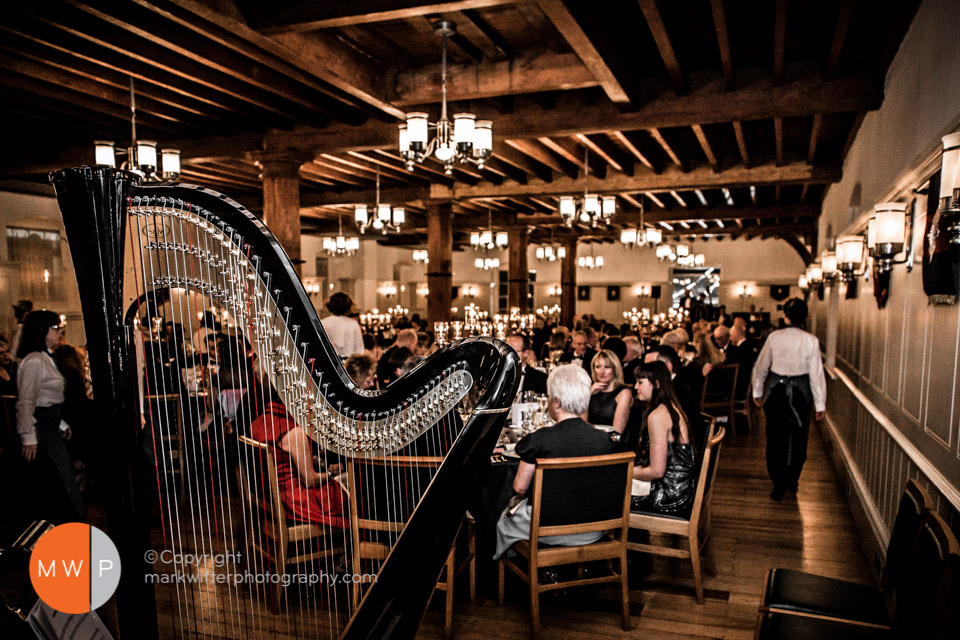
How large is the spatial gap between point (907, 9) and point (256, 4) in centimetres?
354

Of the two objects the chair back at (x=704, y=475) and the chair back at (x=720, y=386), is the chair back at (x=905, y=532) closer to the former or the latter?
the chair back at (x=704, y=475)

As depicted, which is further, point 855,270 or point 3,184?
point 3,184

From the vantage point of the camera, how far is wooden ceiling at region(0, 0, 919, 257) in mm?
3713

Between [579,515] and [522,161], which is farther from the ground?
[522,161]

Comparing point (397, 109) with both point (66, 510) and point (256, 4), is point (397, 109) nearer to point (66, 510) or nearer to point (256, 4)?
point (256, 4)

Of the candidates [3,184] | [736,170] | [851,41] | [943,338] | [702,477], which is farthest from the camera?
[3,184]

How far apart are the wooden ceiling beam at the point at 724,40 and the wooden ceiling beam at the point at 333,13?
1.10 m

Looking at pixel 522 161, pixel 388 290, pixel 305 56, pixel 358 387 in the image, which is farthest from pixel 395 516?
pixel 388 290

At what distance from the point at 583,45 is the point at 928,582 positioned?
306cm

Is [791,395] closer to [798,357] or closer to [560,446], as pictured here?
[798,357]

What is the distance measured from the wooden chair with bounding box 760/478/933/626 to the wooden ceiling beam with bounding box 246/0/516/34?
287 centimetres

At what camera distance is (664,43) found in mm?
3973

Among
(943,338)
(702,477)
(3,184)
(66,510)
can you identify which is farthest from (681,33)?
(3,184)

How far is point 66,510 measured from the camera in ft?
13.6
